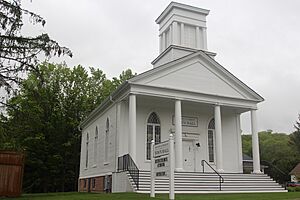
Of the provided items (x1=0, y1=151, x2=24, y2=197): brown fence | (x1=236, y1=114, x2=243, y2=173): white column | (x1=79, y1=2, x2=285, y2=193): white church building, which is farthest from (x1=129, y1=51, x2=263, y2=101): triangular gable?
(x1=0, y1=151, x2=24, y2=197): brown fence

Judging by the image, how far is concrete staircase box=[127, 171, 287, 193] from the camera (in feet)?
54.8

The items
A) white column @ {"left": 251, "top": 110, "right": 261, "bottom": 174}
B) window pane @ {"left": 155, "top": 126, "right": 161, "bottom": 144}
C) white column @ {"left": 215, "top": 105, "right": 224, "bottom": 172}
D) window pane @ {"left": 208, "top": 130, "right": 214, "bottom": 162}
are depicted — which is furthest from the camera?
window pane @ {"left": 208, "top": 130, "right": 214, "bottom": 162}

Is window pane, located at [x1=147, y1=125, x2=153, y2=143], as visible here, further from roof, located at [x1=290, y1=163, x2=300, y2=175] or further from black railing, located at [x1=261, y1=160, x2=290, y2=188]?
roof, located at [x1=290, y1=163, x2=300, y2=175]

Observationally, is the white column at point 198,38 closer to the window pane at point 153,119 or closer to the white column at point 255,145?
the white column at point 255,145

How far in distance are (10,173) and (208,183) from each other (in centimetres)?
928

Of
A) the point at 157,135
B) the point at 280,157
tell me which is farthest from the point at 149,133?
the point at 280,157

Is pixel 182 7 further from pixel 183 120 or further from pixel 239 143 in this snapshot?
pixel 239 143

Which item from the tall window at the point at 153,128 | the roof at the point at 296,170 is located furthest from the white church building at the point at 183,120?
the roof at the point at 296,170

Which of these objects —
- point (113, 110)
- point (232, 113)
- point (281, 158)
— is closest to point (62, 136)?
point (113, 110)

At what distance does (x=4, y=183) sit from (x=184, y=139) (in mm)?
10945

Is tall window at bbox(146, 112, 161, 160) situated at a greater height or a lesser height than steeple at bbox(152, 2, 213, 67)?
lesser

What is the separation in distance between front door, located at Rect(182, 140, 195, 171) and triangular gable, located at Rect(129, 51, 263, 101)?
3513 mm

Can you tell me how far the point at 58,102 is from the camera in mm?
39125

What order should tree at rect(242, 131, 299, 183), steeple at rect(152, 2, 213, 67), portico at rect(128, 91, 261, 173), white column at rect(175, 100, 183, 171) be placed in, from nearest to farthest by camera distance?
white column at rect(175, 100, 183, 171)
portico at rect(128, 91, 261, 173)
steeple at rect(152, 2, 213, 67)
tree at rect(242, 131, 299, 183)
